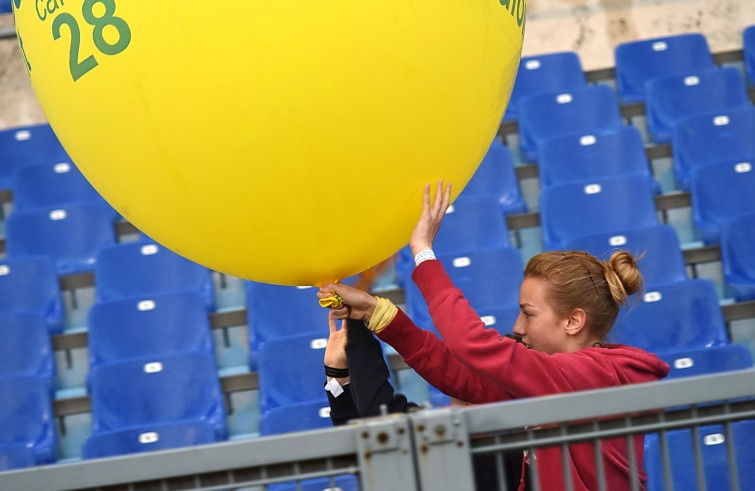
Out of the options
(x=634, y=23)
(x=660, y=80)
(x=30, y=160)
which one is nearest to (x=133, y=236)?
(x=30, y=160)

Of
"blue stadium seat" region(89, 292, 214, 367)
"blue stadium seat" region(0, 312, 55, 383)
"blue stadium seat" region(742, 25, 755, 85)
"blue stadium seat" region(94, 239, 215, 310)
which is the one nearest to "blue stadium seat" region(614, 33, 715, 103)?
Answer: "blue stadium seat" region(742, 25, 755, 85)

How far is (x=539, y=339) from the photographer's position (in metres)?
1.66

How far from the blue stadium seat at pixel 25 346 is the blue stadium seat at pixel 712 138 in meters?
2.96

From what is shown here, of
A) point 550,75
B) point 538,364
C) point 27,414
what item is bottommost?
point 538,364

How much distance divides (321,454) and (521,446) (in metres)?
0.25

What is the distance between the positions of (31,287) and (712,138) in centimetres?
325

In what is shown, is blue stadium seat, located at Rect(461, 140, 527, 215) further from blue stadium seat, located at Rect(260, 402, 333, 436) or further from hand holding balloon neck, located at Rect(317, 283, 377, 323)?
hand holding balloon neck, located at Rect(317, 283, 377, 323)

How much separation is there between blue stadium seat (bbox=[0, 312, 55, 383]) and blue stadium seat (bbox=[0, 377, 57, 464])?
203mm

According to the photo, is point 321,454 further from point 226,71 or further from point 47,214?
point 47,214

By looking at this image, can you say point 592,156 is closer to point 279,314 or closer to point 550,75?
point 550,75

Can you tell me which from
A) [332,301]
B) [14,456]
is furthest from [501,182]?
[332,301]

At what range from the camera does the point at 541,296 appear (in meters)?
1.64

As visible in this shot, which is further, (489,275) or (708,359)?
(489,275)

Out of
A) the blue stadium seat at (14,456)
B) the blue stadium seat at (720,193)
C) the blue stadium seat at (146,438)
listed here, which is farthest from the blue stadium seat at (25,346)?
the blue stadium seat at (720,193)
